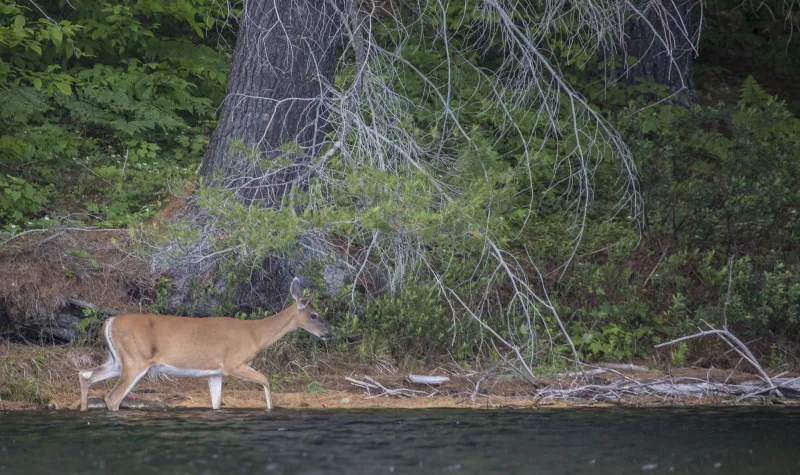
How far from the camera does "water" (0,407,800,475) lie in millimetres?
7262

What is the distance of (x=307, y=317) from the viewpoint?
10.9 metres

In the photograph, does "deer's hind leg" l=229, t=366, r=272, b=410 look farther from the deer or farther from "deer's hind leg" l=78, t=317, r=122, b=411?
"deer's hind leg" l=78, t=317, r=122, b=411

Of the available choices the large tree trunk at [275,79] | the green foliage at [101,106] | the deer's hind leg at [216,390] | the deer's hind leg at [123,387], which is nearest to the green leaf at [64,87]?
the green foliage at [101,106]

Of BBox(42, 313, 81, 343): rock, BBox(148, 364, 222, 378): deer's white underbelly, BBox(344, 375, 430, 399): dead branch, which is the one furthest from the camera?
BBox(42, 313, 81, 343): rock

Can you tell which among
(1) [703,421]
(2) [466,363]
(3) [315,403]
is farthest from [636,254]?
(3) [315,403]

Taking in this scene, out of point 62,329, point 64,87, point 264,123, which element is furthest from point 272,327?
point 64,87

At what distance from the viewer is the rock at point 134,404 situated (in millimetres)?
9961

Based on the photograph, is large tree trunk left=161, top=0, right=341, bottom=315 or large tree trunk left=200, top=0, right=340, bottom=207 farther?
large tree trunk left=200, top=0, right=340, bottom=207

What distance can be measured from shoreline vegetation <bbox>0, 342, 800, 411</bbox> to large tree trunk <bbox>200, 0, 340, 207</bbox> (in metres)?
2.37

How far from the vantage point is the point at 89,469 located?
7.03 m

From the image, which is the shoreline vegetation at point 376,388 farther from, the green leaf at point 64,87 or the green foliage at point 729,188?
the green leaf at point 64,87

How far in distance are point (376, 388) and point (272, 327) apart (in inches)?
48.9

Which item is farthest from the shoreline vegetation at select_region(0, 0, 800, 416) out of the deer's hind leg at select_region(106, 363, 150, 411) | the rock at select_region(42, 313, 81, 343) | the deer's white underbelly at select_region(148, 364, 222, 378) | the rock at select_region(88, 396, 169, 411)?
the deer's hind leg at select_region(106, 363, 150, 411)

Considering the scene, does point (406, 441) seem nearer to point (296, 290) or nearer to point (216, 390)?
point (216, 390)
